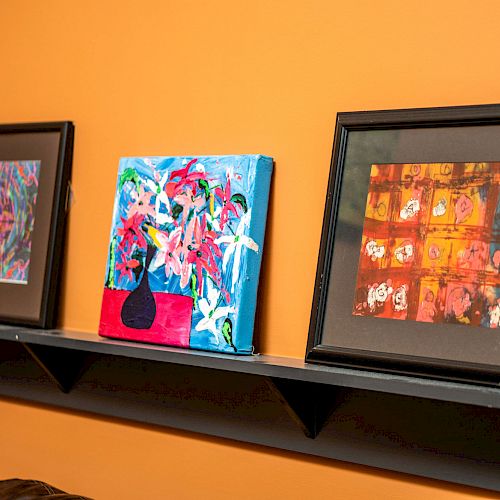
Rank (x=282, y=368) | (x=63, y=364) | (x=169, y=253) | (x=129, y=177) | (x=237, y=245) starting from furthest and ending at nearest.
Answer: (x=63, y=364) → (x=129, y=177) → (x=169, y=253) → (x=237, y=245) → (x=282, y=368)

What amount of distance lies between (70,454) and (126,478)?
0.21 m

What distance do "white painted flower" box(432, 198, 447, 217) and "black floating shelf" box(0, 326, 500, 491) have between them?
13.3 inches

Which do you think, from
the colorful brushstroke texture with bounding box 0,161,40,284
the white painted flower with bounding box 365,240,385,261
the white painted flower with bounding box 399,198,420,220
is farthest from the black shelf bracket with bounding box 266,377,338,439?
the colorful brushstroke texture with bounding box 0,161,40,284

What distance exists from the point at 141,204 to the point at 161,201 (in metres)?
0.06

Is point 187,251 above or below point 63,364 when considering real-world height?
above

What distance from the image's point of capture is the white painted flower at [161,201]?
2043 millimetres

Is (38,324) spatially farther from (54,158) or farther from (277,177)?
(277,177)

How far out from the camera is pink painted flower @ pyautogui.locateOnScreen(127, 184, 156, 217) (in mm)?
2074

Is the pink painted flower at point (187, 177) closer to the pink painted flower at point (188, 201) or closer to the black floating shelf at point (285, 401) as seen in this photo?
the pink painted flower at point (188, 201)

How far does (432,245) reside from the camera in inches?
67.4

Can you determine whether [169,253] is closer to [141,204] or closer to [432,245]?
[141,204]

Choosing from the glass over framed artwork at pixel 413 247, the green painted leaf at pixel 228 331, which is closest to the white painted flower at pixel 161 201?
the green painted leaf at pixel 228 331

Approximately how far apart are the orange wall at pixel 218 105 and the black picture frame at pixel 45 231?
0.04 metres

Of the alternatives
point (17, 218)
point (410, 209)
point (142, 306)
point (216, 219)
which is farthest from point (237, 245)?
point (17, 218)
